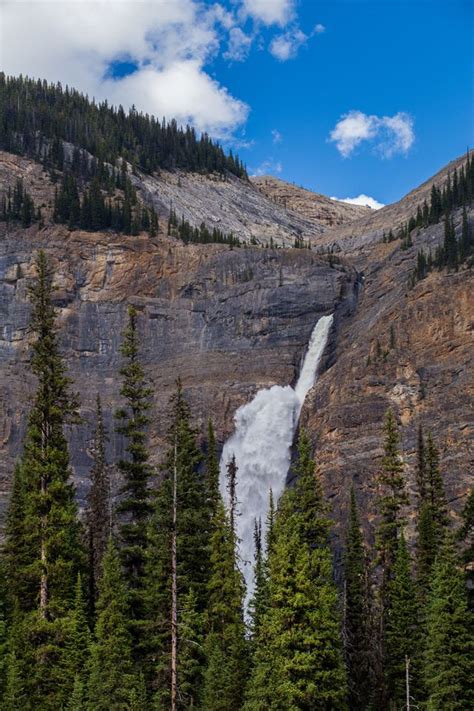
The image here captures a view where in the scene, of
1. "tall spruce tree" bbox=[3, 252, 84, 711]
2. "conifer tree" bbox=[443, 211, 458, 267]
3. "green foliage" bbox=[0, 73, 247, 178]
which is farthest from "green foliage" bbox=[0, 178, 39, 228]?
"tall spruce tree" bbox=[3, 252, 84, 711]

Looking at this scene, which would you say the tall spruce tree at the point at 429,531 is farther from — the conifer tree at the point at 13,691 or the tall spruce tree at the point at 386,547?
the conifer tree at the point at 13,691

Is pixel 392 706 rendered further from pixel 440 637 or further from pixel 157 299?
pixel 157 299

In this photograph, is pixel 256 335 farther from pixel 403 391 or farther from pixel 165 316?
pixel 403 391

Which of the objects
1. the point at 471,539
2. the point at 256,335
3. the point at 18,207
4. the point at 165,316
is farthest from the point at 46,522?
the point at 18,207

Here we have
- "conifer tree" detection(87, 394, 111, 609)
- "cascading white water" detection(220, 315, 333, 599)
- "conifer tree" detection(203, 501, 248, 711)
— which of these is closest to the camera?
"conifer tree" detection(203, 501, 248, 711)

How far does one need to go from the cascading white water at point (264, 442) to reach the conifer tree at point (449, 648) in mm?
46329

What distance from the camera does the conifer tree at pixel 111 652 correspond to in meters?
34.2

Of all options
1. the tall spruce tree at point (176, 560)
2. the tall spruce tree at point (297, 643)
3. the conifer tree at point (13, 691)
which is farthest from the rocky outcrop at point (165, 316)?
the tall spruce tree at point (297, 643)

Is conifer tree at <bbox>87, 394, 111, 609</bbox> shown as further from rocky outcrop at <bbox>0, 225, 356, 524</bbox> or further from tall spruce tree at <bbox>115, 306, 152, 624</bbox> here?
rocky outcrop at <bbox>0, 225, 356, 524</bbox>

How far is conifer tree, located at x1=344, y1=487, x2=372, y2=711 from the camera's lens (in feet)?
137

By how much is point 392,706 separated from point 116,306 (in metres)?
78.6

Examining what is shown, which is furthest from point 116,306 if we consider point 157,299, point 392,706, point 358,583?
point 392,706

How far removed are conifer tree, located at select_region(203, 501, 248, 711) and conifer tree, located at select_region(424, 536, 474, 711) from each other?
8590mm

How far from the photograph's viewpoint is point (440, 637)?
3778 cm
